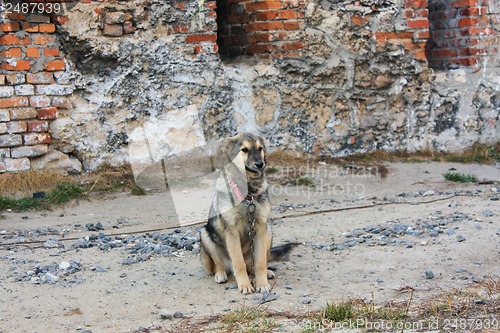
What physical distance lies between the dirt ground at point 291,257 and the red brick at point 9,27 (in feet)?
6.54

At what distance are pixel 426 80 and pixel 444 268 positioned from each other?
463 centimetres

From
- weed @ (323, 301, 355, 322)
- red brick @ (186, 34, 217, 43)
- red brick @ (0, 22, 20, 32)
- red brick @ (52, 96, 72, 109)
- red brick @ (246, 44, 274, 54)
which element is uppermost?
red brick @ (0, 22, 20, 32)

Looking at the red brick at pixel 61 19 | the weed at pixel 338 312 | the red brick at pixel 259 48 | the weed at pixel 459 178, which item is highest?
the red brick at pixel 61 19

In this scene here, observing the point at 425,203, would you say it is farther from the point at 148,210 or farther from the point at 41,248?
the point at 41,248

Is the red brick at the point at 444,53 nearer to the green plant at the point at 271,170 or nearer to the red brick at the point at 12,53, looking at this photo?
the green plant at the point at 271,170

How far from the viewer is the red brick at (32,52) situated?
25.1ft

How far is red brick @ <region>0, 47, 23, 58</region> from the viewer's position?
7.52m

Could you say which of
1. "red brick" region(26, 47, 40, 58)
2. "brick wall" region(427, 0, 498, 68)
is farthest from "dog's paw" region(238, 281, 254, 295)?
"brick wall" region(427, 0, 498, 68)

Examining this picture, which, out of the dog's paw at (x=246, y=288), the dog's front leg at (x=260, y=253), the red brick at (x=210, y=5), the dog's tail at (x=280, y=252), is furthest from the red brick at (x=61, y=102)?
the dog's paw at (x=246, y=288)

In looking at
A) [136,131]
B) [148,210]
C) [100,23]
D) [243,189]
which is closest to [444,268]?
[243,189]

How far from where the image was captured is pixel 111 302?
15.6 ft

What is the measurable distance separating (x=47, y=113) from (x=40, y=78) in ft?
1.27

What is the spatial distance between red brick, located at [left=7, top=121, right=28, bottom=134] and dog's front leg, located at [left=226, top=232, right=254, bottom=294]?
350 cm

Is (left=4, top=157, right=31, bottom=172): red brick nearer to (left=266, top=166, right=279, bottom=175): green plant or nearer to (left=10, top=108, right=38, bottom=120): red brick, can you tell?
(left=10, top=108, right=38, bottom=120): red brick
